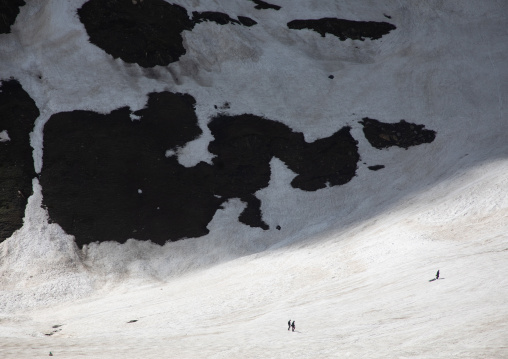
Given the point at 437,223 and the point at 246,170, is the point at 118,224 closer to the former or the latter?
the point at 246,170

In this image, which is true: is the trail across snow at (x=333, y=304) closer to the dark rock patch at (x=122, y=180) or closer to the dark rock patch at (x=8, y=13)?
the dark rock patch at (x=122, y=180)

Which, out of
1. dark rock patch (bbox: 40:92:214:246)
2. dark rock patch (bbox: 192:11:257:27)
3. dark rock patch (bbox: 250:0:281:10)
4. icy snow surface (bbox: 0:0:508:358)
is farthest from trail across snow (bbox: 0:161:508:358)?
dark rock patch (bbox: 250:0:281:10)

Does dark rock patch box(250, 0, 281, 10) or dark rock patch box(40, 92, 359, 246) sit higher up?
dark rock patch box(250, 0, 281, 10)

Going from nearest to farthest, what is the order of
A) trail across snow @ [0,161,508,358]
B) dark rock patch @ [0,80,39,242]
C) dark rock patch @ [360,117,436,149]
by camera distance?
trail across snow @ [0,161,508,358] → dark rock patch @ [0,80,39,242] → dark rock patch @ [360,117,436,149]

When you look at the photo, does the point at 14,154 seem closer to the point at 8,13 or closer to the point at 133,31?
the point at 133,31

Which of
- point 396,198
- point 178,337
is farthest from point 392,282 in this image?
point 396,198

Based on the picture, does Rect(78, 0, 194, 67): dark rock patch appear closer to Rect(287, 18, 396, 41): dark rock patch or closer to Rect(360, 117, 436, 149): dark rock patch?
Rect(287, 18, 396, 41): dark rock patch
